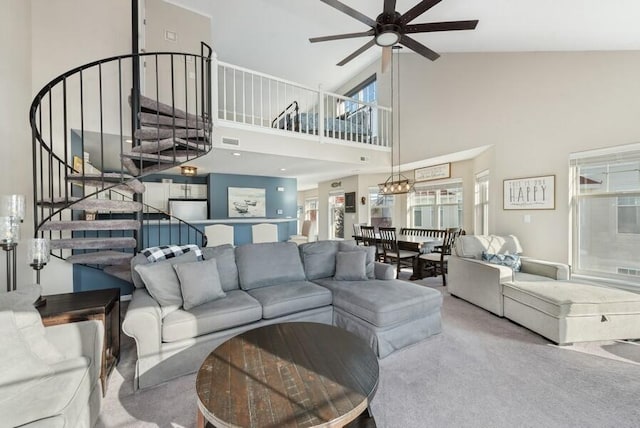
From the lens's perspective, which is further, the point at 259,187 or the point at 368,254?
the point at 259,187

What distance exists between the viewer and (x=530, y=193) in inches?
158

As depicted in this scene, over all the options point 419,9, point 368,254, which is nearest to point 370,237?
point 368,254

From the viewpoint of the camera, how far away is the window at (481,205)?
16.5ft

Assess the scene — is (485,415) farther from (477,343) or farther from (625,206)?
(625,206)

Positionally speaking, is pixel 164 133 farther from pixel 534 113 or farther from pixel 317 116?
pixel 534 113

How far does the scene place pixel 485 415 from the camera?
5.49ft

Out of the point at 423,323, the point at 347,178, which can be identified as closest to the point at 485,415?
the point at 423,323

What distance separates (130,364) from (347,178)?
22.1ft

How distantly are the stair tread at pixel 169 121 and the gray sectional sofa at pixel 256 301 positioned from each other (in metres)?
1.51

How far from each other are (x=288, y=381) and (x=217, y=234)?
4424mm

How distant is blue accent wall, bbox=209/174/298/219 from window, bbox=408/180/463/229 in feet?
11.7

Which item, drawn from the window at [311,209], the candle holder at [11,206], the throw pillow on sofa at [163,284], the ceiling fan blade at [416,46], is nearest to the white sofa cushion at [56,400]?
the throw pillow on sofa at [163,284]

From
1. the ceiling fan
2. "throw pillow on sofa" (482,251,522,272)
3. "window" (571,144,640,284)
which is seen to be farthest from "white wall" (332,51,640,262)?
the ceiling fan

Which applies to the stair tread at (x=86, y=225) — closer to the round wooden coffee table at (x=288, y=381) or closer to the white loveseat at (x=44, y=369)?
the white loveseat at (x=44, y=369)
